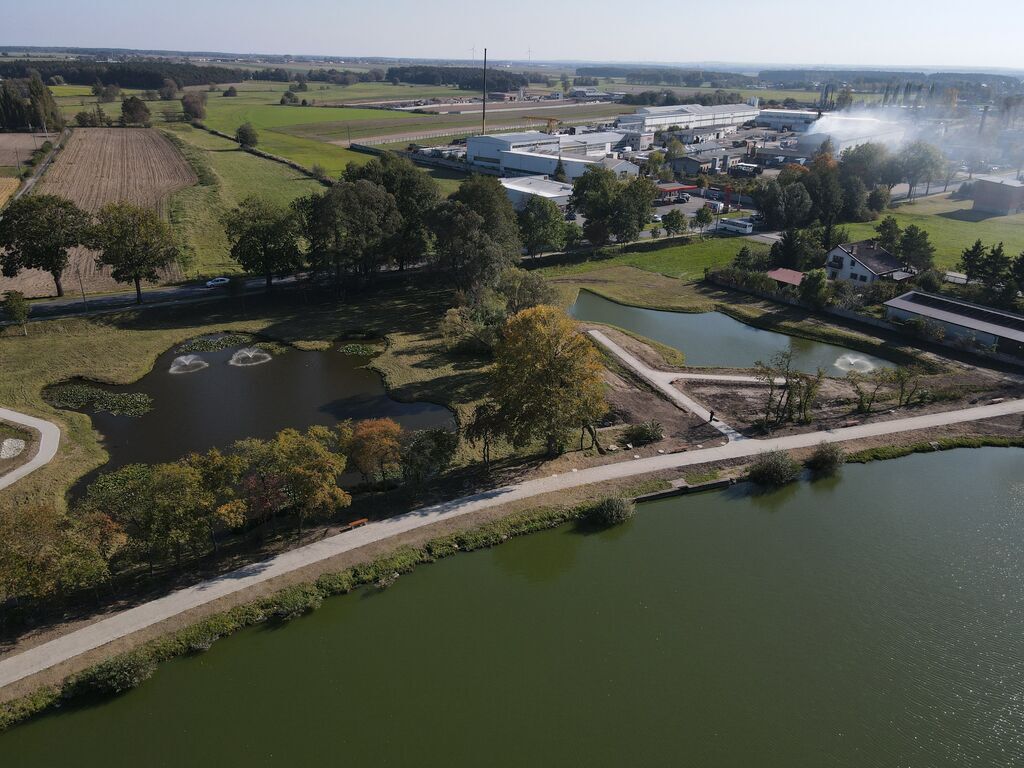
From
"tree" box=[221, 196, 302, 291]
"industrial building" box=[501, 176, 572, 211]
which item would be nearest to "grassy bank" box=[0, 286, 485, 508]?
"tree" box=[221, 196, 302, 291]

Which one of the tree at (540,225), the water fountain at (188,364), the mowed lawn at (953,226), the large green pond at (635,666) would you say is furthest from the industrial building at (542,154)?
the large green pond at (635,666)

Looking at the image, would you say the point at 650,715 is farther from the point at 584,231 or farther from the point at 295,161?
the point at 295,161

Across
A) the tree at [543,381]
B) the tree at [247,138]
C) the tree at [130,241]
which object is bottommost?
the tree at [543,381]

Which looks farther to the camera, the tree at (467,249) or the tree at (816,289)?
the tree at (816,289)

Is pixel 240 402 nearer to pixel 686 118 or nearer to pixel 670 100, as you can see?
pixel 686 118

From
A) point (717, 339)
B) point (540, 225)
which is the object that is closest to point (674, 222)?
point (540, 225)

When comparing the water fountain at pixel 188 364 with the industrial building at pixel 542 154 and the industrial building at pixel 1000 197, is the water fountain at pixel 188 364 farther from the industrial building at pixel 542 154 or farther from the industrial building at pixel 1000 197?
the industrial building at pixel 1000 197

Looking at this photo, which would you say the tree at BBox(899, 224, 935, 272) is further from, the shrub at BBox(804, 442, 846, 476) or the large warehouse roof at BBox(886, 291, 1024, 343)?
the shrub at BBox(804, 442, 846, 476)
